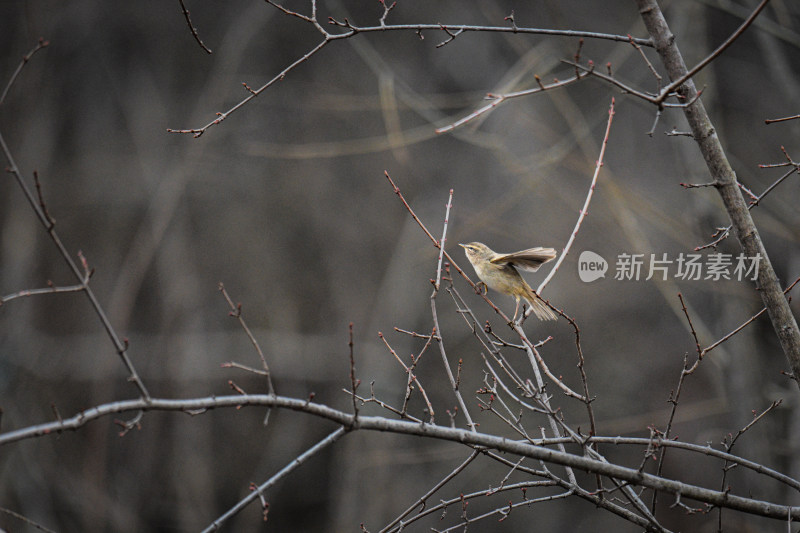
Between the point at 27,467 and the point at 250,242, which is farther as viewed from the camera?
the point at 250,242

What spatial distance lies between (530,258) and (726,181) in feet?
1.83

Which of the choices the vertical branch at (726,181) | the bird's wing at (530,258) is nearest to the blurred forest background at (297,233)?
the bird's wing at (530,258)

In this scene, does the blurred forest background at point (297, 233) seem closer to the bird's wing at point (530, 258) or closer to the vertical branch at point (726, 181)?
the bird's wing at point (530, 258)

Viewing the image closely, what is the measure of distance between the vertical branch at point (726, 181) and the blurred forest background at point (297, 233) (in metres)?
3.47

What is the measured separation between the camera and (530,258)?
1.90 metres

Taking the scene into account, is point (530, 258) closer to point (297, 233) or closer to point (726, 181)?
point (726, 181)

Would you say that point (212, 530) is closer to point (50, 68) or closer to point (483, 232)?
point (483, 232)

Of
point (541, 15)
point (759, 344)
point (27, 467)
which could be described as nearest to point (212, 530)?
point (759, 344)

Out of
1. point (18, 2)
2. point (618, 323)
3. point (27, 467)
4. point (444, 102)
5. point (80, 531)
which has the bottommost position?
point (80, 531)

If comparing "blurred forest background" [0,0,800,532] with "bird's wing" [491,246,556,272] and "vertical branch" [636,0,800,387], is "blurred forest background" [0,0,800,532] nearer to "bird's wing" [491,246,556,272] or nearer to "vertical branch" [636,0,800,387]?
"bird's wing" [491,246,556,272]

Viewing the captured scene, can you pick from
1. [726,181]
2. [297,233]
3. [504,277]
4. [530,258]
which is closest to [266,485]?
[530,258]

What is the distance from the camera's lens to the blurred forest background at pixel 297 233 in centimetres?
580

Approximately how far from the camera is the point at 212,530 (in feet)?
4.23

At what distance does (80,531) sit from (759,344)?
18.7 ft
